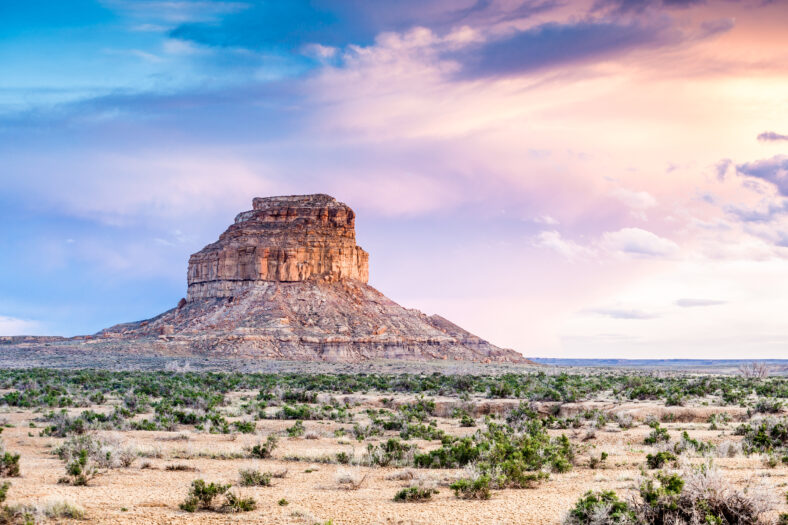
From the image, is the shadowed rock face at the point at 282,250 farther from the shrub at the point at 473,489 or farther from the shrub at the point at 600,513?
the shrub at the point at 600,513

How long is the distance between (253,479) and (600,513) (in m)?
6.45

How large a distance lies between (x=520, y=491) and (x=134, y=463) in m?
8.01

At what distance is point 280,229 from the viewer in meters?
98.3

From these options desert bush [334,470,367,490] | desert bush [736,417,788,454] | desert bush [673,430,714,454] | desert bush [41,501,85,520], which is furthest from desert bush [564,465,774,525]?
desert bush [736,417,788,454]

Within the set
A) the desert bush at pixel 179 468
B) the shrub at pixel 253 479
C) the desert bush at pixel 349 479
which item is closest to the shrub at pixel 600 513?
the desert bush at pixel 349 479

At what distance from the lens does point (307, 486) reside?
41.6 feet

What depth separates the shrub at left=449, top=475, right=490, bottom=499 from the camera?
451 inches

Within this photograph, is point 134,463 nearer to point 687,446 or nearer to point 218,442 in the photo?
point 218,442

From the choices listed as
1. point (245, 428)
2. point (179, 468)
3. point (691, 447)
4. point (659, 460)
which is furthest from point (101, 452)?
point (691, 447)

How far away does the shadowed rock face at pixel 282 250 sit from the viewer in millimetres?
94000

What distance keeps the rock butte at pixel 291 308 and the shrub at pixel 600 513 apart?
68612 mm

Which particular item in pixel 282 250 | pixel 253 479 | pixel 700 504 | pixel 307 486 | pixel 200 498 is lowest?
pixel 307 486

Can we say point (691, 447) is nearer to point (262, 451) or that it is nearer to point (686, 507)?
point (686, 507)

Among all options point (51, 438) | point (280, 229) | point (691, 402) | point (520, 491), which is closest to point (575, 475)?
point (520, 491)
